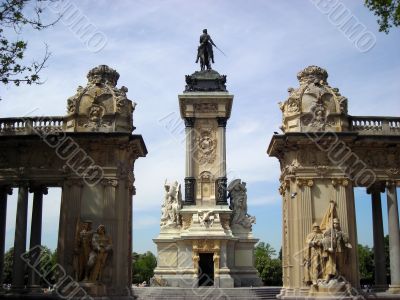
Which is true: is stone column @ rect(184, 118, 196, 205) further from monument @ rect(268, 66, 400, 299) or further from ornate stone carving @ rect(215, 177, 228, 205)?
monument @ rect(268, 66, 400, 299)

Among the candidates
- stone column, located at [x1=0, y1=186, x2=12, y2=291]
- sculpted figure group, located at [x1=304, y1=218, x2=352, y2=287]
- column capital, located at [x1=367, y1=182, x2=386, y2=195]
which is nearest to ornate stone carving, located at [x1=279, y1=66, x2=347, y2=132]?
column capital, located at [x1=367, y1=182, x2=386, y2=195]

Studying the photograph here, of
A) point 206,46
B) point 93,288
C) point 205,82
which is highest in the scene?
point 206,46

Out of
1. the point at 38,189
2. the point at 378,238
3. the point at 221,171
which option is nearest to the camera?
the point at 378,238

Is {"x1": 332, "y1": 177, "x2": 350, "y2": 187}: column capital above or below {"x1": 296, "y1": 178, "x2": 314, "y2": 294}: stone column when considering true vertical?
above

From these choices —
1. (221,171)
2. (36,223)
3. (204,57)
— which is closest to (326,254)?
(36,223)

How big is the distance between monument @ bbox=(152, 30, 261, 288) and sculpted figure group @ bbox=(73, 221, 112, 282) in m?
14.5

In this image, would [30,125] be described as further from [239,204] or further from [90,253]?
[239,204]

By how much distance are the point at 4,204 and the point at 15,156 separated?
306 centimetres

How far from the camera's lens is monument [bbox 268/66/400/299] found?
23.2m

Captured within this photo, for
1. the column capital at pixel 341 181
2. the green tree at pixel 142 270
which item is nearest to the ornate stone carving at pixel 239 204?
the column capital at pixel 341 181

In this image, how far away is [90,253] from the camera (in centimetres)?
2306

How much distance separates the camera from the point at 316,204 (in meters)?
24.4

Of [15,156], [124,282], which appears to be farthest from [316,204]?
[15,156]

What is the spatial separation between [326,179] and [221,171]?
1626 cm
